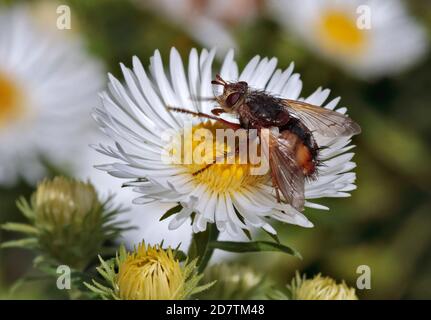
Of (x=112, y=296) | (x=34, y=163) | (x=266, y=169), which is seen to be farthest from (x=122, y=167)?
(x=34, y=163)

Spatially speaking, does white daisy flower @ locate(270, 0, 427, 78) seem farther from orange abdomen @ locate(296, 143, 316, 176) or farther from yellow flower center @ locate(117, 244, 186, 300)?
yellow flower center @ locate(117, 244, 186, 300)

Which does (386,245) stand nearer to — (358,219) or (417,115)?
(358,219)

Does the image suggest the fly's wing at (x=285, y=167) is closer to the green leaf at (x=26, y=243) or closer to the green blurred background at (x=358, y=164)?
the green leaf at (x=26, y=243)

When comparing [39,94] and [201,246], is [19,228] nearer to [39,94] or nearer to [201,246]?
[201,246]

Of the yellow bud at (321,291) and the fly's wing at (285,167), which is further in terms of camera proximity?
the yellow bud at (321,291)

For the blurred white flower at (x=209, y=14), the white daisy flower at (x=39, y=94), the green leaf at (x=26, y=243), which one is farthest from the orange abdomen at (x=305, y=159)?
→ the blurred white flower at (x=209, y=14)

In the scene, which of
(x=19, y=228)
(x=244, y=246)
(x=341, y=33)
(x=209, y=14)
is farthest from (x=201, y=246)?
(x=341, y=33)
